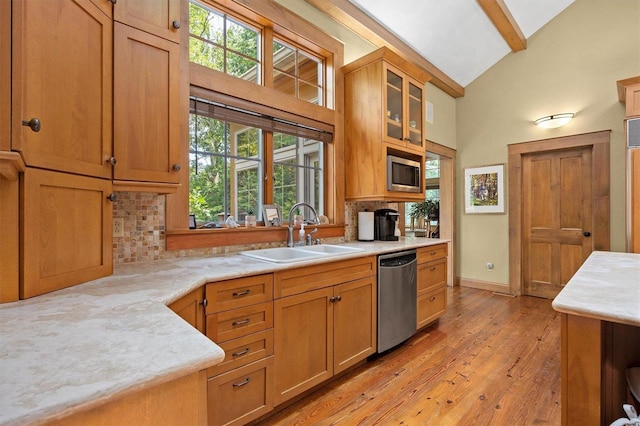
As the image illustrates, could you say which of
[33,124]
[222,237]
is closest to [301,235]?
[222,237]

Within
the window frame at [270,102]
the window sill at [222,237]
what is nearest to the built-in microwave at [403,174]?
the window frame at [270,102]

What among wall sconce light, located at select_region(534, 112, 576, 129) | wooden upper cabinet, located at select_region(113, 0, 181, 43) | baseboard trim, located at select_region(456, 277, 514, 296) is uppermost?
wall sconce light, located at select_region(534, 112, 576, 129)

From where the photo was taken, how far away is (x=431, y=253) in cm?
307

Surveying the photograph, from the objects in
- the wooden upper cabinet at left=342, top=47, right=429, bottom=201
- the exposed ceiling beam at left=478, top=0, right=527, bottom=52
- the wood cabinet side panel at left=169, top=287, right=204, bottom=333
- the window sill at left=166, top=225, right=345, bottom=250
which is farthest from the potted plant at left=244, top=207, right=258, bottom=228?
the exposed ceiling beam at left=478, top=0, right=527, bottom=52

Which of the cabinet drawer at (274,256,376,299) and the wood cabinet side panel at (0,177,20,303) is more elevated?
the wood cabinet side panel at (0,177,20,303)

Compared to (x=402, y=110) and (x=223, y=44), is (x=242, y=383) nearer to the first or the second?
(x=223, y=44)

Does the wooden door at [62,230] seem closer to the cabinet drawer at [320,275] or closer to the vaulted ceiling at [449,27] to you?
the cabinet drawer at [320,275]

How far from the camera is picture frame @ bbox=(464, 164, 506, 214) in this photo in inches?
176

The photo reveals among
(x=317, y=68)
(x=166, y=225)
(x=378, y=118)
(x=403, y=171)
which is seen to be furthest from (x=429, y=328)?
(x=317, y=68)

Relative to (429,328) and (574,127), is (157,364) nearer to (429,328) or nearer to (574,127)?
(429,328)

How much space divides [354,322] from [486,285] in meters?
3.21

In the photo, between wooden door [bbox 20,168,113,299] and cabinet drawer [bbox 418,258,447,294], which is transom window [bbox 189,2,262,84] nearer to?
wooden door [bbox 20,168,113,299]

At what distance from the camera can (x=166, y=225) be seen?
1965 millimetres

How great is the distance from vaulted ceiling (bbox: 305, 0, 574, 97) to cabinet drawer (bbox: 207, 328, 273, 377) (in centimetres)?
275
